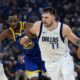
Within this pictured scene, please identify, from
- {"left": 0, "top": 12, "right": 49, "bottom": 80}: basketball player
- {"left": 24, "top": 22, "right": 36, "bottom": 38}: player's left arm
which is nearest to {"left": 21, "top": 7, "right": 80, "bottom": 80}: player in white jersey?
{"left": 24, "top": 22, "right": 36, "bottom": 38}: player's left arm

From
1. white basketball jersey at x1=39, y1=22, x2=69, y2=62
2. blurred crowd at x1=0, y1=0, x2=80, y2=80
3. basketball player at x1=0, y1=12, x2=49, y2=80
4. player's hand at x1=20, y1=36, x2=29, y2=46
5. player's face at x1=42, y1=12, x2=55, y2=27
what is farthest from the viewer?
blurred crowd at x1=0, y1=0, x2=80, y2=80

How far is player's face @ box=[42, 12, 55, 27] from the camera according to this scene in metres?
7.87

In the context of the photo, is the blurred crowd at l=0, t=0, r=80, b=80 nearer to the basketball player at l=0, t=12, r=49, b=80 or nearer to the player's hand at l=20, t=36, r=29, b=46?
the basketball player at l=0, t=12, r=49, b=80

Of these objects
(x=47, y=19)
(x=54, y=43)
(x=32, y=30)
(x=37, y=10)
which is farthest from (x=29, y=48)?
(x=37, y=10)

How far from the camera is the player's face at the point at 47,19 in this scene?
25.8 ft

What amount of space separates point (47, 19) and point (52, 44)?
46 cm

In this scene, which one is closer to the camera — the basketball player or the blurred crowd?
the basketball player

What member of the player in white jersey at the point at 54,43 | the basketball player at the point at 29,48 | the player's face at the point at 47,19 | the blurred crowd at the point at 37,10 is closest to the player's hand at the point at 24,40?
the player in white jersey at the point at 54,43

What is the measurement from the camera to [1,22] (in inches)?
658

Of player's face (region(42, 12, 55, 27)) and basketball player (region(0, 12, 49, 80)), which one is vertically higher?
player's face (region(42, 12, 55, 27))

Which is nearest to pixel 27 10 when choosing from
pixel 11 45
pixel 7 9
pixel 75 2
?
pixel 7 9

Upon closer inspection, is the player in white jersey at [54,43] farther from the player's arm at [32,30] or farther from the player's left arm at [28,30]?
the player's left arm at [28,30]

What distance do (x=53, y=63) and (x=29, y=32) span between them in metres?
0.68

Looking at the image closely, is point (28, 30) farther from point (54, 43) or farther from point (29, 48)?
point (54, 43)
